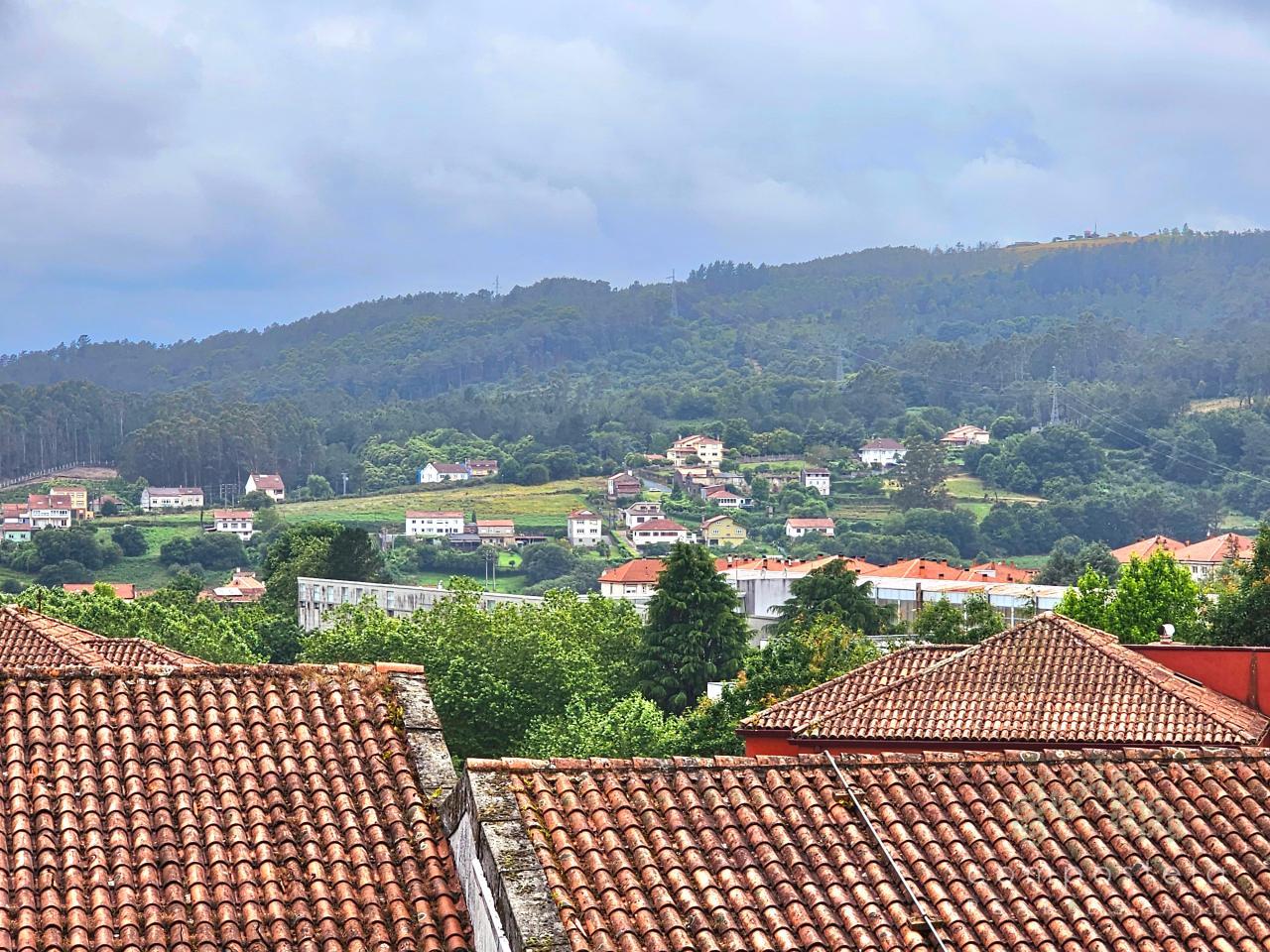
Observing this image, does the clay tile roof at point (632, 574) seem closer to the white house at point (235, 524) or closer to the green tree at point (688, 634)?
the white house at point (235, 524)

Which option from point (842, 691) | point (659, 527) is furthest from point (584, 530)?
point (842, 691)

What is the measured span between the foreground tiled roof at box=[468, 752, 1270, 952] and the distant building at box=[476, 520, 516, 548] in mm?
175665

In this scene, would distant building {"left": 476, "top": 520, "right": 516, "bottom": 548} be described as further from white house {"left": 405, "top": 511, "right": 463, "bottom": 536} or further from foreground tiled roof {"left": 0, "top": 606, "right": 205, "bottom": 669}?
foreground tiled roof {"left": 0, "top": 606, "right": 205, "bottom": 669}

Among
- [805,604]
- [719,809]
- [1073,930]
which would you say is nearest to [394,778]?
[719,809]

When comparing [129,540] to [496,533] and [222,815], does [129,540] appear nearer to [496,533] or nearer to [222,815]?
[496,533]

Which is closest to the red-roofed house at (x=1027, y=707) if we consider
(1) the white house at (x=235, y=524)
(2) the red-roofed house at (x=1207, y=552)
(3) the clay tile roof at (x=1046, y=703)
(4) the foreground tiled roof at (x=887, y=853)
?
(3) the clay tile roof at (x=1046, y=703)

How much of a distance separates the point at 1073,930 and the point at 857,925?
101 cm

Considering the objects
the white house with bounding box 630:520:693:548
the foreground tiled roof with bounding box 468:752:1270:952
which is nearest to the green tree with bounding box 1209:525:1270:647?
the foreground tiled roof with bounding box 468:752:1270:952

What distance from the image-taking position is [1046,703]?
22344 millimetres

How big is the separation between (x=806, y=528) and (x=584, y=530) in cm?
2368

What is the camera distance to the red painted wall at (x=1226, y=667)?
23188 mm

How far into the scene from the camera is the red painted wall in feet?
76.1

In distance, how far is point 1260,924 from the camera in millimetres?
8750

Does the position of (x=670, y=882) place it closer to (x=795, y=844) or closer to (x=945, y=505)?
(x=795, y=844)
